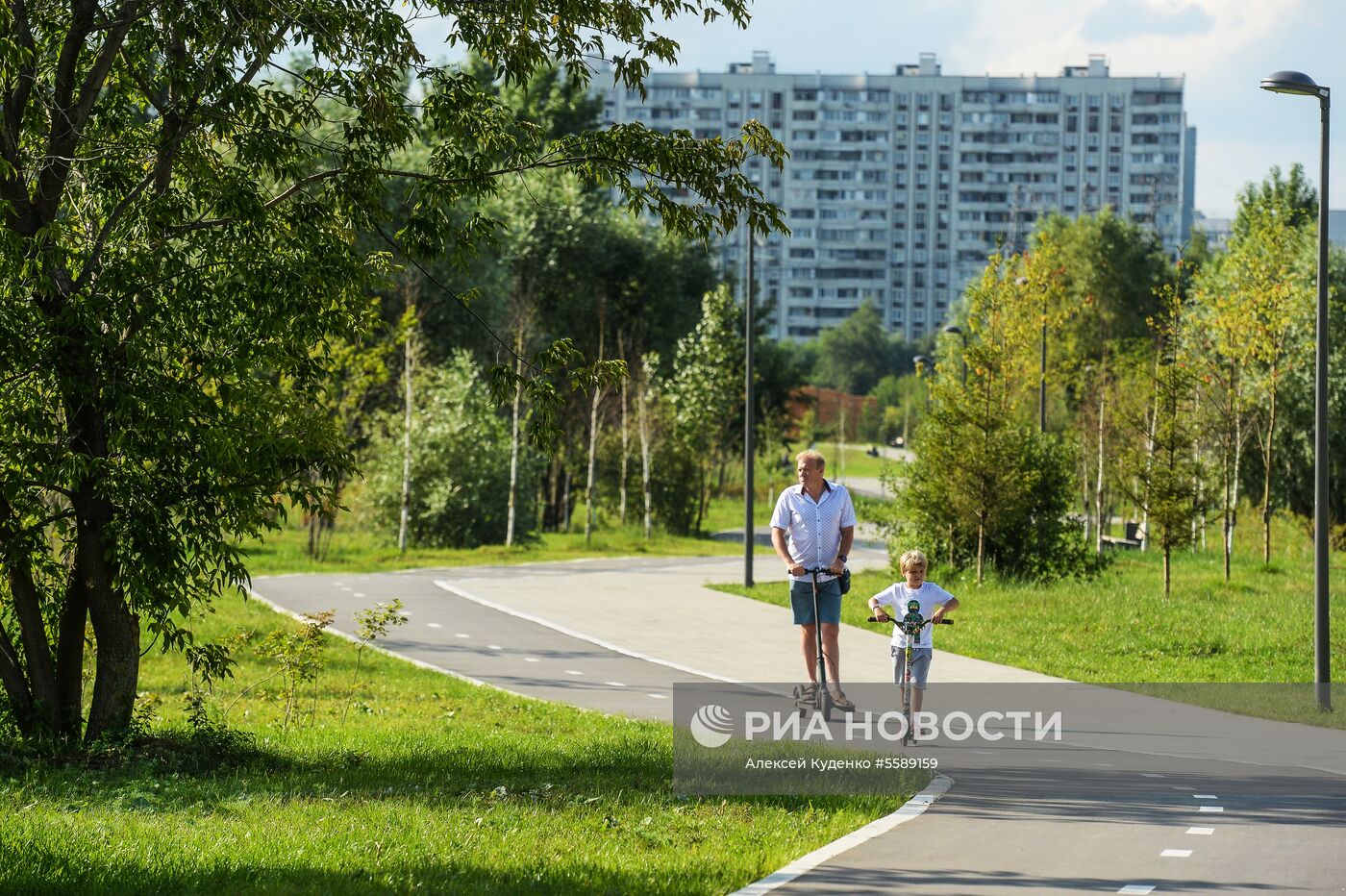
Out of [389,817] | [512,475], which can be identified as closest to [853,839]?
[389,817]

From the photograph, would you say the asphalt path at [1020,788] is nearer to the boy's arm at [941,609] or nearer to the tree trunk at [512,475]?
the boy's arm at [941,609]

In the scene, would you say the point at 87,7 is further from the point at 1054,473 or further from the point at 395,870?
the point at 1054,473

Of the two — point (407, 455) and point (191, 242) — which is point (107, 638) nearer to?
point (191, 242)

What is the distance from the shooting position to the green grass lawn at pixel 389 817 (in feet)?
20.9

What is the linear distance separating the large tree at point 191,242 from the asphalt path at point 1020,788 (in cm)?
384

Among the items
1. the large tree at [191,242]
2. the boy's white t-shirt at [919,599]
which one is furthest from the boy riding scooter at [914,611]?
the large tree at [191,242]

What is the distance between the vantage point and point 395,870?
649 centimetres

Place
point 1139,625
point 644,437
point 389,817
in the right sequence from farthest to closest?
point 644,437 → point 1139,625 → point 389,817

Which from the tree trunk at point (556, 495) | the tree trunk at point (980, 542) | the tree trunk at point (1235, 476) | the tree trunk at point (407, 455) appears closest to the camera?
the tree trunk at point (980, 542)

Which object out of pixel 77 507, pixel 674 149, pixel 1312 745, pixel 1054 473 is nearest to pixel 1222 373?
pixel 1054 473

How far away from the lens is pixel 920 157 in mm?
149375

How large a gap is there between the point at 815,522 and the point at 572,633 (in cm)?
935

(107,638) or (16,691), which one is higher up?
(107,638)

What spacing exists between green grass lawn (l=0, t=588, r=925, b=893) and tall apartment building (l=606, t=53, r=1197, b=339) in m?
137
